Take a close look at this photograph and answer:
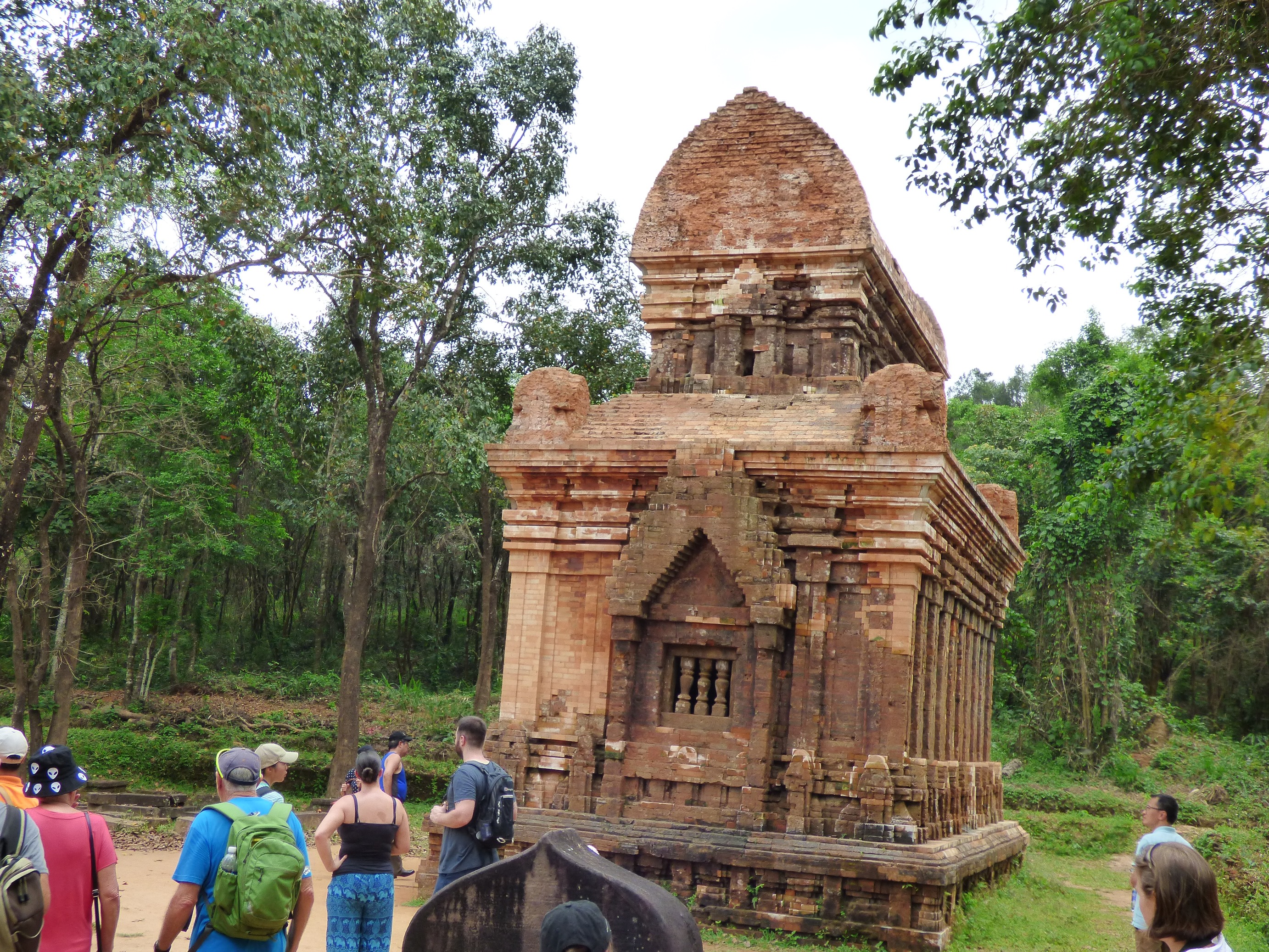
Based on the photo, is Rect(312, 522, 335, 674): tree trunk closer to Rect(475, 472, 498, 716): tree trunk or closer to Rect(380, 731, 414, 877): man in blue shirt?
Rect(475, 472, 498, 716): tree trunk

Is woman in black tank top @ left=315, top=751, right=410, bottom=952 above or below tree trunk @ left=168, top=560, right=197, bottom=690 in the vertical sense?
below

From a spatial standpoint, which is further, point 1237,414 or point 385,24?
point 385,24

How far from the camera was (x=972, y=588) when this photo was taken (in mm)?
12242

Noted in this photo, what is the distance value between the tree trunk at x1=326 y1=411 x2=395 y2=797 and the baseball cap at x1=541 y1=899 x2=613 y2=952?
14.8 metres

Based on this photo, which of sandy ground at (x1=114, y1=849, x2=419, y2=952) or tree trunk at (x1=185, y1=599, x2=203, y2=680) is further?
tree trunk at (x1=185, y1=599, x2=203, y2=680)

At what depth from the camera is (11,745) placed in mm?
4750

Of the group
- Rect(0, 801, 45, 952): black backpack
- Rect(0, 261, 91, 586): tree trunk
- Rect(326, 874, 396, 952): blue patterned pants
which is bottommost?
Rect(326, 874, 396, 952): blue patterned pants

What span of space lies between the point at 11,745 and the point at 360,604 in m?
13.1

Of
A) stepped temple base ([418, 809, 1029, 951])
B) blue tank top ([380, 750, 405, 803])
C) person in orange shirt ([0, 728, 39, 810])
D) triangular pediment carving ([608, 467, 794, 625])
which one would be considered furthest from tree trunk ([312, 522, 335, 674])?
person in orange shirt ([0, 728, 39, 810])

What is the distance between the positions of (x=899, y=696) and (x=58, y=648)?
1242cm

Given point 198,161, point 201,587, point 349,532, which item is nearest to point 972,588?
point 198,161

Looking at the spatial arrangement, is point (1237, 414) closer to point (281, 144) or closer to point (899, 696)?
point (899, 696)

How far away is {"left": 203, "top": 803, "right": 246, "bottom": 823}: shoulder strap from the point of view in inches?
172

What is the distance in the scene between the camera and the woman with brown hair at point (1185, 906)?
303cm
